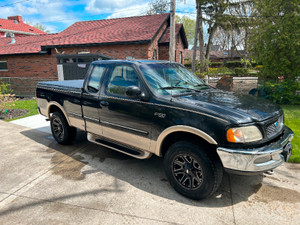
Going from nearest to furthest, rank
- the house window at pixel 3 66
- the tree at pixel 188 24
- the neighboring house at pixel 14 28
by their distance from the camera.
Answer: the house window at pixel 3 66 → the neighboring house at pixel 14 28 → the tree at pixel 188 24

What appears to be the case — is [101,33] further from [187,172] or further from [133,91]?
[187,172]

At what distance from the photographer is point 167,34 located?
18406 millimetres

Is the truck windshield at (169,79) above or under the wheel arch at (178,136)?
above

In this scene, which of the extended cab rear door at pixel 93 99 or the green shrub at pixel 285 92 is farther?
the green shrub at pixel 285 92

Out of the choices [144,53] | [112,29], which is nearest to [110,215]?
[144,53]

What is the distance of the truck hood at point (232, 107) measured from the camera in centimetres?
277

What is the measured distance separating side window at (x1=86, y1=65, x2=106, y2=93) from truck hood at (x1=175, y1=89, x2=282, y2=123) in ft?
5.71

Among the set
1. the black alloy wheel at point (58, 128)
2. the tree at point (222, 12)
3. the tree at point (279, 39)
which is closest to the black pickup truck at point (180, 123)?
the black alloy wheel at point (58, 128)

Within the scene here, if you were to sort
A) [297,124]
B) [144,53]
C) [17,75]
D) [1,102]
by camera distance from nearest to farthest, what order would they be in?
[297,124]
[1,102]
[144,53]
[17,75]

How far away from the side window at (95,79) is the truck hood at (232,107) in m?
1.74

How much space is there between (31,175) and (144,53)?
1209 centimetres

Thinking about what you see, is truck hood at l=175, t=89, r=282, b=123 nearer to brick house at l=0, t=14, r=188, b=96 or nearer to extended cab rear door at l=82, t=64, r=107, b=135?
extended cab rear door at l=82, t=64, r=107, b=135

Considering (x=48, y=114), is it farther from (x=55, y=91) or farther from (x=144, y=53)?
(x=144, y=53)

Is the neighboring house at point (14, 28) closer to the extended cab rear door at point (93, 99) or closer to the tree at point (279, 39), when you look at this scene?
the tree at point (279, 39)
